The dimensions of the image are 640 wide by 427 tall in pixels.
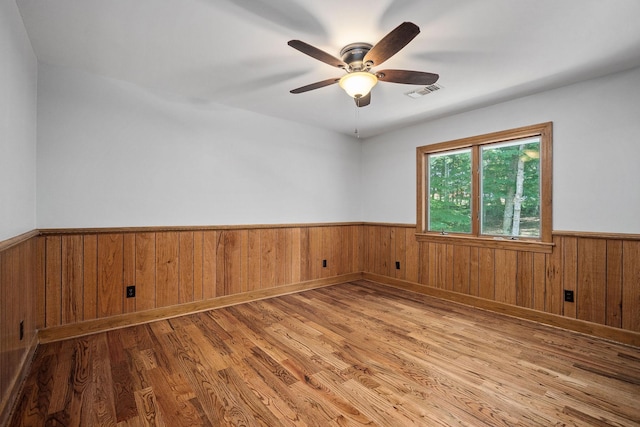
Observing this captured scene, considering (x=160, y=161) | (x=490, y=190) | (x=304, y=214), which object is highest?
(x=160, y=161)

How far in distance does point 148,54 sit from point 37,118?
1111 mm

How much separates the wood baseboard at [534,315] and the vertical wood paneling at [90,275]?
3593 mm

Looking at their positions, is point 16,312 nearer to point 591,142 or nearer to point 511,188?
point 511,188

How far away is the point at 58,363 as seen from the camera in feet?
6.81

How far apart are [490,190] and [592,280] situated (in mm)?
1279

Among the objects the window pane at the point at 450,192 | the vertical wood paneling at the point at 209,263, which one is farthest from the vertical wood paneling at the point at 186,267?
the window pane at the point at 450,192

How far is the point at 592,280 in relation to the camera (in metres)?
2.65

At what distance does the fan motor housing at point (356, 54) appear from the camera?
2.07 meters

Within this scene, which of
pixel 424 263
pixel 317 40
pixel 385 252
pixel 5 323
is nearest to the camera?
pixel 5 323

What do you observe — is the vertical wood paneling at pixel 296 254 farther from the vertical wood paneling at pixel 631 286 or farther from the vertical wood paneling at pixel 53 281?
the vertical wood paneling at pixel 631 286

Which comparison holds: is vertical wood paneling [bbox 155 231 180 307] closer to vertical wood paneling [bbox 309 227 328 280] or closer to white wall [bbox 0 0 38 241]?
white wall [bbox 0 0 38 241]

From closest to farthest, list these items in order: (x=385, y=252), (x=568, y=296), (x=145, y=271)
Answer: (x=568, y=296) → (x=145, y=271) → (x=385, y=252)

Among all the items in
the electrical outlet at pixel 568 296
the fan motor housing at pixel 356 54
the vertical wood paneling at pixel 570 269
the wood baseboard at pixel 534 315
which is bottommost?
the wood baseboard at pixel 534 315

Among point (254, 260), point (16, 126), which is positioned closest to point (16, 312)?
point (16, 126)
